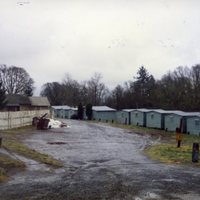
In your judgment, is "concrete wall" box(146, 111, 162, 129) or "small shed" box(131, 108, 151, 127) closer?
"concrete wall" box(146, 111, 162, 129)

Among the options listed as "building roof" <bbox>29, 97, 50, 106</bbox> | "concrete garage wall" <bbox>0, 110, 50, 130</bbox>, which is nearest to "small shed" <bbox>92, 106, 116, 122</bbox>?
"building roof" <bbox>29, 97, 50, 106</bbox>

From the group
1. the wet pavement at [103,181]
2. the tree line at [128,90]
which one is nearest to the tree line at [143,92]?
the tree line at [128,90]

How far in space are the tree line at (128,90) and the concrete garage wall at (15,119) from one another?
10947mm

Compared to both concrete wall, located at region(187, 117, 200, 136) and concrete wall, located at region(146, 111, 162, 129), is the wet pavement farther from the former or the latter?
concrete wall, located at region(146, 111, 162, 129)

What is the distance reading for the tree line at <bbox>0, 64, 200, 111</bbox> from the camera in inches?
3113

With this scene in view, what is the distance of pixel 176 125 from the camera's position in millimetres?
51156

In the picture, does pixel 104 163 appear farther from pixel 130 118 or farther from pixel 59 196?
pixel 130 118

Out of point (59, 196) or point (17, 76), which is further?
point (17, 76)

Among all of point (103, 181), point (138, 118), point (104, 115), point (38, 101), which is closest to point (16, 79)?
point (38, 101)

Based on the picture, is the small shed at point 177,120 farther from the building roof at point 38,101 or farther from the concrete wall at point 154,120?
the building roof at point 38,101

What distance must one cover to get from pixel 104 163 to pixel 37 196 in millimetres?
7847

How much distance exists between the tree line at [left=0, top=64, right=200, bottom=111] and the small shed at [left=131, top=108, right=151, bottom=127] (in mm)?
12620

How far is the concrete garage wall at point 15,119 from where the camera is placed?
3891 cm

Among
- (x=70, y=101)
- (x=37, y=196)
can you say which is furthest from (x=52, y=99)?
(x=37, y=196)
